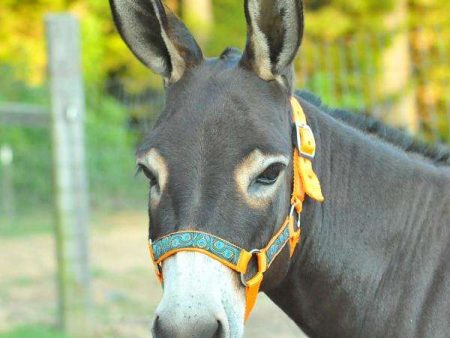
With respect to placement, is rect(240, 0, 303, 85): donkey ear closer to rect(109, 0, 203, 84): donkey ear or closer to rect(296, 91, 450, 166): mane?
rect(109, 0, 203, 84): donkey ear

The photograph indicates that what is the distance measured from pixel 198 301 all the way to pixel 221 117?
0.68 meters

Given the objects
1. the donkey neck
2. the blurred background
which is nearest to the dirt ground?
the blurred background

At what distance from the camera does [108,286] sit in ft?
32.2

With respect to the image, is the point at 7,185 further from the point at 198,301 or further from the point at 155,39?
the point at 198,301

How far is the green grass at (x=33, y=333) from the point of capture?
752 cm

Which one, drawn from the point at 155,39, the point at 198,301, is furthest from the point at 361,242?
the point at 155,39

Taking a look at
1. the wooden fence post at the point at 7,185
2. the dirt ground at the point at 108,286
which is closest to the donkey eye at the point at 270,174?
the dirt ground at the point at 108,286

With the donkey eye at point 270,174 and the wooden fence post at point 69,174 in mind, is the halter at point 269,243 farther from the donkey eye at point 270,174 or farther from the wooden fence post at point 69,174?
the wooden fence post at point 69,174

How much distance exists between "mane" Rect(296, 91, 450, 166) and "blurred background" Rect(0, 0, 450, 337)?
244 mm

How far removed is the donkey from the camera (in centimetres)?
Result: 318

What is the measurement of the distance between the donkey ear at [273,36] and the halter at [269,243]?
0.62 ft

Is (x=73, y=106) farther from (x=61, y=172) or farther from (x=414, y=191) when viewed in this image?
(x=414, y=191)

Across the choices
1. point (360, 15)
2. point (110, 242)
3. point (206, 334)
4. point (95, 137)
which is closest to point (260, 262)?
point (206, 334)

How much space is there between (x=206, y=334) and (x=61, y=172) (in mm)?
4704
